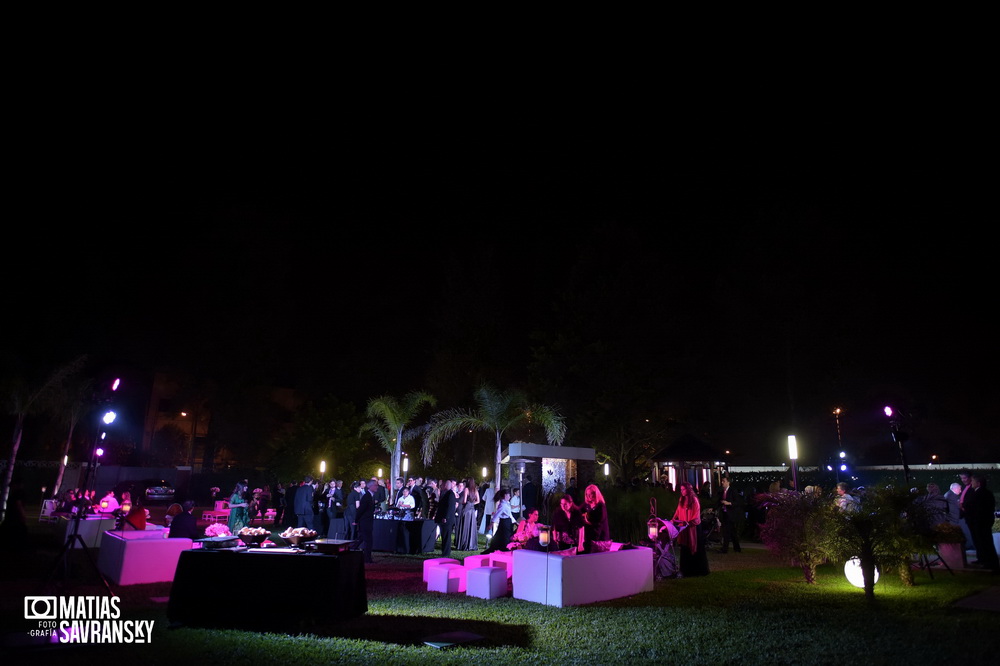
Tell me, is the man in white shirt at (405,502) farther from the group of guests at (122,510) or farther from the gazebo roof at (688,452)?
the gazebo roof at (688,452)

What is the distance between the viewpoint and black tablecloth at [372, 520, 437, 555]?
14.5 metres

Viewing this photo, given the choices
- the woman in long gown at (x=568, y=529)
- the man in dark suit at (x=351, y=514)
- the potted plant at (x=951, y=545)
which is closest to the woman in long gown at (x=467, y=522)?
the man in dark suit at (x=351, y=514)

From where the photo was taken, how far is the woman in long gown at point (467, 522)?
591 inches

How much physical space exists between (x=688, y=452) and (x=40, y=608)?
57.4 feet

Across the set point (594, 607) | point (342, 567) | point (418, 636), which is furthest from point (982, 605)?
point (342, 567)

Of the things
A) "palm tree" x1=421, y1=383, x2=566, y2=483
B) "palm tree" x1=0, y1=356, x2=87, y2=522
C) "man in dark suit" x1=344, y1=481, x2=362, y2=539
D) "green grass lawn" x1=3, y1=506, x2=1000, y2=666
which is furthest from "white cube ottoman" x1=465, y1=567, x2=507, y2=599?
"palm tree" x1=0, y1=356, x2=87, y2=522

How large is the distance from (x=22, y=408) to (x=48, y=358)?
824cm

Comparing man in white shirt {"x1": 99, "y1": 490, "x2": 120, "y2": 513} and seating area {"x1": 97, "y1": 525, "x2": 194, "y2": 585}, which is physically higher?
man in white shirt {"x1": 99, "y1": 490, "x2": 120, "y2": 513}

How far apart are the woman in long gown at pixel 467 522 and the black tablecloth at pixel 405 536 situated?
67cm

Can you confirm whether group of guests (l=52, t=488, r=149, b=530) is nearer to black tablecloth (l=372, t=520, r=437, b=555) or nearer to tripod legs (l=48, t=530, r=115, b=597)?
tripod legs (l=48, t=530, r=115, b=597)

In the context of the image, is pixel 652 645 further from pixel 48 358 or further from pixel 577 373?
pixel 48 358

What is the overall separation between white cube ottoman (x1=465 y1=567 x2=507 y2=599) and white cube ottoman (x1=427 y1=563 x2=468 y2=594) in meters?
0.28

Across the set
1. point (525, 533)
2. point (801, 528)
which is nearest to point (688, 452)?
point (801, 528)

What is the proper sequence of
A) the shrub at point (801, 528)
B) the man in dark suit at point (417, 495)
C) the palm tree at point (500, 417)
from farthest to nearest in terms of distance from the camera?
the palm tree at point (500, 417)
the man in dark suit at point (417, 495)
the shrub at point (801, 528)
